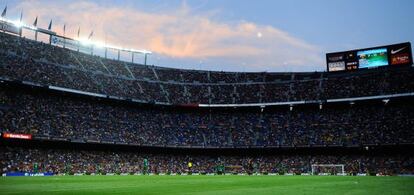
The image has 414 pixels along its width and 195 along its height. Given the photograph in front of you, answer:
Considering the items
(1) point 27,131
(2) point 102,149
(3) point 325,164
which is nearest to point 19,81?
(1) point 27,131

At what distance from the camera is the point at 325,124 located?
70.1 m

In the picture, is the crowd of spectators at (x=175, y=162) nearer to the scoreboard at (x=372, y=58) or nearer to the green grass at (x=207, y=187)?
the scoreboard at (x=372, y=58)

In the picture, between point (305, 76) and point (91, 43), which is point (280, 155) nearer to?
A: point (305, 76)

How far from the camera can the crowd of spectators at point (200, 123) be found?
190ft

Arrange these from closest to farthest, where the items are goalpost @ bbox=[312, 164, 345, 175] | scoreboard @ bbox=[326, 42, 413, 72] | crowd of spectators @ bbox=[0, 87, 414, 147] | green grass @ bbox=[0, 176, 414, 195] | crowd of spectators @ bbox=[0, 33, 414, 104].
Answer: green grass @ bbox=[0, 176, 414, 195]
crowd of spectators @ bbox=[0, 87, 414, 147]
crowd of spectators @ bbox=[0, 33, 414, 104]
goalpost @ bbox=[312, 164, 345, 175]
scoreboard @ bbox=[326, 42, 413, 72]

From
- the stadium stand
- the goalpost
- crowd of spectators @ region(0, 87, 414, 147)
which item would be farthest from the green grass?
the goalpost

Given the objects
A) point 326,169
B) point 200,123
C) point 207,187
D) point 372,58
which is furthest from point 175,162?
point 207,187

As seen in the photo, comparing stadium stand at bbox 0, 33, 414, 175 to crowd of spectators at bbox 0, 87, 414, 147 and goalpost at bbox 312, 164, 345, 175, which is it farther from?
goalpost at bbox 312, 164, 345, 175

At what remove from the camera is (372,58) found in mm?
68812

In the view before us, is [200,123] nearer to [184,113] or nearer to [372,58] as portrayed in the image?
[184,113]

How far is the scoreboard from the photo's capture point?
66.4 meters

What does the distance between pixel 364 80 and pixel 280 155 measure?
2105 centimetres

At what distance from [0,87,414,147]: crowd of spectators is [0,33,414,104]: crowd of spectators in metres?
2.91

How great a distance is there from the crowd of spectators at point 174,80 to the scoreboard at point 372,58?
3231mm
